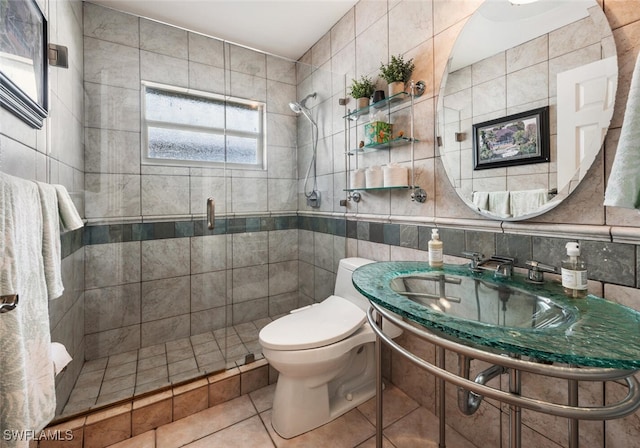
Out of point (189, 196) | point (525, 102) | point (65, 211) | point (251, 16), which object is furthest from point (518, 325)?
point (251, 16)

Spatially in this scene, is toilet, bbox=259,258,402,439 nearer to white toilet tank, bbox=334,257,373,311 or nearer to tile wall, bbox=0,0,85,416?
white toilet tank, bbox=334,257,373,311

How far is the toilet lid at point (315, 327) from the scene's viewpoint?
1.25 metres

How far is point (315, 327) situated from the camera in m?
1.37

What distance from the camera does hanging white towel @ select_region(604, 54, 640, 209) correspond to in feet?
2.12

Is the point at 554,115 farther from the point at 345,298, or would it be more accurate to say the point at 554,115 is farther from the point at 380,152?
the point at 345,298

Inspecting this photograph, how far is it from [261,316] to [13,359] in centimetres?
165

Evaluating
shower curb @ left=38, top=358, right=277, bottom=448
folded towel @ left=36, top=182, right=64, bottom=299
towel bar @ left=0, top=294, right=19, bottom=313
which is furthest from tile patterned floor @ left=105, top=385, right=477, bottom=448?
towel bar @ left=0, top=294, right=19, bottom=313

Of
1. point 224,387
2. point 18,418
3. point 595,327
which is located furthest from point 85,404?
point 595,327

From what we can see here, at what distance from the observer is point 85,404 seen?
4.44ft

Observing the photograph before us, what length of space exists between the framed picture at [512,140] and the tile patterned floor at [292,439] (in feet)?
4.16

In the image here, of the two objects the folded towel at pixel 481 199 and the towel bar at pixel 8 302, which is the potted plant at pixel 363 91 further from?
the towel bar at pixel 8 302

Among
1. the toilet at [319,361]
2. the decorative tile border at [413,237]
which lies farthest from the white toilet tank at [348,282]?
the decorative tile border at [413,237]

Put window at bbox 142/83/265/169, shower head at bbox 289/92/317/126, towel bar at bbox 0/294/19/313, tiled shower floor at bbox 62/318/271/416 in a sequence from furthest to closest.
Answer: shower head at bbox 289/92/317/126 < window at bbox 142/83/265/169 < tiled shower floor at bbox 62/318/271/416 < towel bar at bbox 0/294/19/313

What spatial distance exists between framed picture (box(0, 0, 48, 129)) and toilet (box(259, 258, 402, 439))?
125cm
